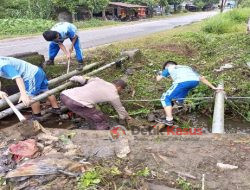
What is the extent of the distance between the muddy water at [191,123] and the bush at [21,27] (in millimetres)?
17066

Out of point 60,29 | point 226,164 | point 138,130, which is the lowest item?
point 138,130

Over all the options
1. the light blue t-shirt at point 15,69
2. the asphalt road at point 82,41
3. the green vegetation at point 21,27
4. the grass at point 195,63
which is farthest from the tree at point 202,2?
the light blue t-shirt at point 15,69

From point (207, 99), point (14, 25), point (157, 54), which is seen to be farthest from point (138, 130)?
point (14, 25)

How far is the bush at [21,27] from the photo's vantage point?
73.5 ft

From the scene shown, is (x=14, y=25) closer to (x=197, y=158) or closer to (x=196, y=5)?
(x=197, y=158)

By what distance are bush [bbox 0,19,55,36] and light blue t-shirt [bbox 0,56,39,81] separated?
17.5 meters

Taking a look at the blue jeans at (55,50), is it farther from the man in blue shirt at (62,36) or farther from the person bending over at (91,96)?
the person bending over at (91,96)

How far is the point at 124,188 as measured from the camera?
10.2 ft

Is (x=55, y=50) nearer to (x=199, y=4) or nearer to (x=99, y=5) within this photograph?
(x=99, y=5)

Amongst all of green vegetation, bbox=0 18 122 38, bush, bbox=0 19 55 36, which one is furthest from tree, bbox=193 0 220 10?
bush, bbox=0 19 55 36

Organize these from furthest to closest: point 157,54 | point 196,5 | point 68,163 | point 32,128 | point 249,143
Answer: point 196,5, point 157,54, point 32,128, point 249,143, point 68,163

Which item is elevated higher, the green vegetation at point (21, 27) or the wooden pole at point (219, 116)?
the green vegetation at point (21, 27)

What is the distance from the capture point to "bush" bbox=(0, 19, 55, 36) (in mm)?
22405

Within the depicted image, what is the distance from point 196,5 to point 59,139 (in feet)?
233
